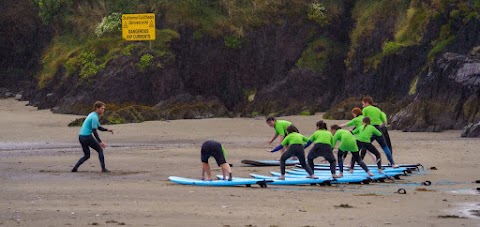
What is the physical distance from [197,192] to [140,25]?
93.7ft

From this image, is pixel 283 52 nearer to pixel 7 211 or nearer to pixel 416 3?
pixel 416 3

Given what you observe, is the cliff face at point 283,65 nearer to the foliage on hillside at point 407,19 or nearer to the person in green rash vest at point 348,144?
the foliage on hillside at point 407,19

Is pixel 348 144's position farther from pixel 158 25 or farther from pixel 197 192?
pixel 158 25

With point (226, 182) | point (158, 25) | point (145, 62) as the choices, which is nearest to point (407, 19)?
point (145, 62)

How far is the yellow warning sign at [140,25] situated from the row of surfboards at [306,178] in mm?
23875

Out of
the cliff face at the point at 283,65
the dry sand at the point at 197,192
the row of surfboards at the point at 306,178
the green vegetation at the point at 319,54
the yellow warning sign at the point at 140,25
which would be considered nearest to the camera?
the dry sand at the point at 197,192

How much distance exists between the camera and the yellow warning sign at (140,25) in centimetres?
4669

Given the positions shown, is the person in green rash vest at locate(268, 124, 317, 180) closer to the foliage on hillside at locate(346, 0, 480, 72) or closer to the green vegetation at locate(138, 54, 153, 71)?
the foliage on hillside at locate(346, 0, 480, 72)

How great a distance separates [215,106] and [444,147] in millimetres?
15646

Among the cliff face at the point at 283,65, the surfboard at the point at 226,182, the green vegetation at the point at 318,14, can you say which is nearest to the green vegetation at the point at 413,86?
the cliff face at the point at 283,65

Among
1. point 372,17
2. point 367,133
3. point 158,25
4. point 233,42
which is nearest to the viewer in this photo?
point 367,133

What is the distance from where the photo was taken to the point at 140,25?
4675 cm

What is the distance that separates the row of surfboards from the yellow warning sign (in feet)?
78.3

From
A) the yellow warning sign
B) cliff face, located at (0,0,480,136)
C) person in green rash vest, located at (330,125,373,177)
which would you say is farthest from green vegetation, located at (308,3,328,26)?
person in green rash vest, located at (330,125,373,177)
